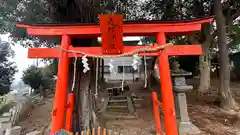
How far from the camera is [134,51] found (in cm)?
308


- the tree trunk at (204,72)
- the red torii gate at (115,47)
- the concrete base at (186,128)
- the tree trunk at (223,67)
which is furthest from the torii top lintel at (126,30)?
the tree trunk at (204,72)

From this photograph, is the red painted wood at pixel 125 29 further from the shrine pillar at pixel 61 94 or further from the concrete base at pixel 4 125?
the concrete base at pixel 4 125

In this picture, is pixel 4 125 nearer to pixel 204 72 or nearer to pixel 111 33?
pixel 111 33

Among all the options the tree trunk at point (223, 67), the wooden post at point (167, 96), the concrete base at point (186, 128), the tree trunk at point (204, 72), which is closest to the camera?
the wooden post at point (167, 96)

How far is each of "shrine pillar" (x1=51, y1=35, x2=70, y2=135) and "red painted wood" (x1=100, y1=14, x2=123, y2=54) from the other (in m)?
0.81

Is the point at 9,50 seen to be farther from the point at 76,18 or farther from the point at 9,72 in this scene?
the point at 76,18

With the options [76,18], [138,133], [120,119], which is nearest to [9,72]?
[120,119]

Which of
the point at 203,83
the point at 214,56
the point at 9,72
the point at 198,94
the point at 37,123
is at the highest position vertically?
the point at 214,56

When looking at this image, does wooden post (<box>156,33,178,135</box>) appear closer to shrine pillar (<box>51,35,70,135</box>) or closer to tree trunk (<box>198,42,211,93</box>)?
shrine pillar (<box>51,35,70,135</box>)

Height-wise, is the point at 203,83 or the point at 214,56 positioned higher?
the point at 214,56

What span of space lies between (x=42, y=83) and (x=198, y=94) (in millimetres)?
11722

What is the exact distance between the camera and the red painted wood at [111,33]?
3078mm

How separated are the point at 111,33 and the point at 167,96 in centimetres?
156

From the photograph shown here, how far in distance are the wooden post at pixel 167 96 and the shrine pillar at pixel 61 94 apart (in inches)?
73.4
